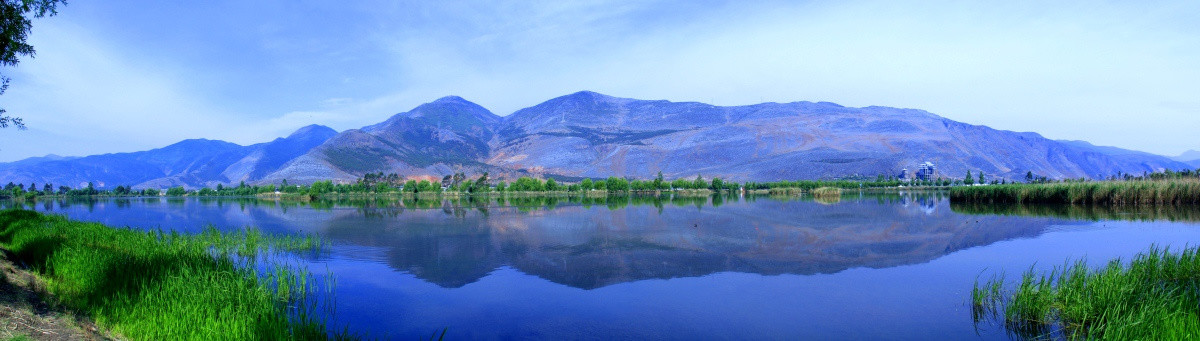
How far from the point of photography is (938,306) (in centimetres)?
1202

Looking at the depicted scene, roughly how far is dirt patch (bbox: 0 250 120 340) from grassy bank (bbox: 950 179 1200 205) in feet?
154

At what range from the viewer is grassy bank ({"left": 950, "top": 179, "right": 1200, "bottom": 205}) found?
34438 mm

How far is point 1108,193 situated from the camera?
38500 mm

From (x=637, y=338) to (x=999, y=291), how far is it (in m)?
7.89

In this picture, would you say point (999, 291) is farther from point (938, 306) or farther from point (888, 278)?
point (888, 278)

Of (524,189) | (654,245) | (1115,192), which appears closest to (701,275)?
(654,245)

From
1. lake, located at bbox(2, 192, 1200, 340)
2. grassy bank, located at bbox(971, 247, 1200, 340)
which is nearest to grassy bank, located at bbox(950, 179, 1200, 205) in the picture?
lake, located at bbox(2, 192, 1200, 340)

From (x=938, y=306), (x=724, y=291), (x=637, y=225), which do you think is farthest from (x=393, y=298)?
(x=637, y=225)

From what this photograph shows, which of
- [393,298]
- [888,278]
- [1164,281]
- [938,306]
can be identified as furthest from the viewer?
[888,278]

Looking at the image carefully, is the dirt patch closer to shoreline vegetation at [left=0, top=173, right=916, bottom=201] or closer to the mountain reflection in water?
the mountain reflection in water

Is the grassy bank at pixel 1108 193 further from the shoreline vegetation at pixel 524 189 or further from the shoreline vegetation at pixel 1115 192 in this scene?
the shoreline vegetation at pixel 524 189

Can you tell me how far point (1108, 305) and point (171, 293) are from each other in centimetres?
1402

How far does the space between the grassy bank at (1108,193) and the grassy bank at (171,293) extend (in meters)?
44.4

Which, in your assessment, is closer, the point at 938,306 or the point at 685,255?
the point at 938,306
